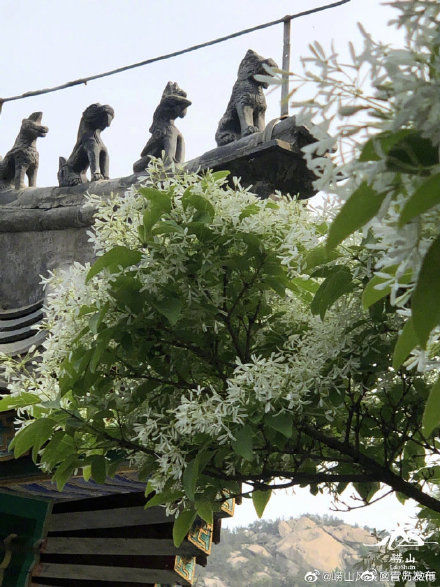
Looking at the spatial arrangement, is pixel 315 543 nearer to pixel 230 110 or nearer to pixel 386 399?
pixel 230 110

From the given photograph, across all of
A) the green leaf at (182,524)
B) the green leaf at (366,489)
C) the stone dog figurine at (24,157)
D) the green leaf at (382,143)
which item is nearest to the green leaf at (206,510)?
the green leaf at (182,524)

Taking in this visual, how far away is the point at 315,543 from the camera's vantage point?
28156 mm

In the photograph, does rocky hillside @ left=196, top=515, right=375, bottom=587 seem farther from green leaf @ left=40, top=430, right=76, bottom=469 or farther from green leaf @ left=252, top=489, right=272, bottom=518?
green leaf @ left=40, top=430, right=76, bottom=469

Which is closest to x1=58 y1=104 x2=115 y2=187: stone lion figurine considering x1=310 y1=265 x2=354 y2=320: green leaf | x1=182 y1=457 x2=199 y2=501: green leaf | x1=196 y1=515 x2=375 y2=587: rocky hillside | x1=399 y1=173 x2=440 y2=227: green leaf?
x1=182 y1=457 x2=199 y2=501: green leaf

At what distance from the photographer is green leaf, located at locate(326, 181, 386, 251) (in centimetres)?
129

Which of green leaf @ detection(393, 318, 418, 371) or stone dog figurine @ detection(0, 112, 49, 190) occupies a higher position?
stone dog figurine @ detection(0, 112, 49, 190)

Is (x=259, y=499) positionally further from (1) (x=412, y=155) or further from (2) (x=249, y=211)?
(1) (x=412, y=155)

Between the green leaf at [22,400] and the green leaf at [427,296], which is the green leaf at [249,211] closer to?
the green leaf at [22,400]

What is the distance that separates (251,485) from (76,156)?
5087 mm

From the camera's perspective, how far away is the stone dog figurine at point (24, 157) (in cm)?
805

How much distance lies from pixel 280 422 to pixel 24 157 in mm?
6138

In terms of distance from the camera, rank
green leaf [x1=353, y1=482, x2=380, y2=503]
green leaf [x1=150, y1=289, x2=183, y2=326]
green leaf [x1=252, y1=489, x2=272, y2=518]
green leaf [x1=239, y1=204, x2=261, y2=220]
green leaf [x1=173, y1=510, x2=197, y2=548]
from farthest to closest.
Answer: green leaf [x1=353, y1=482, x2=380, y2=503], green leaf [x1=252, y1=489, x2=272, y2=518], green leaf [x1=173, y1=510, x2=197, y2=548], green leaf [x1=239, y1=204, x2=261, y2=220], green leaf [x1=150, y1=289, x2=183, y2=326]

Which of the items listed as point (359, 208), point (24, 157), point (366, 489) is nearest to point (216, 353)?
point (366, 489)

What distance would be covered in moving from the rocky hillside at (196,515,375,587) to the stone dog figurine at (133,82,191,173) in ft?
67.6
